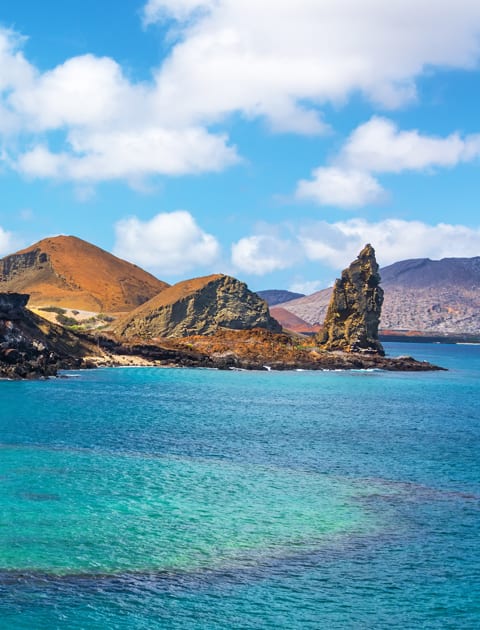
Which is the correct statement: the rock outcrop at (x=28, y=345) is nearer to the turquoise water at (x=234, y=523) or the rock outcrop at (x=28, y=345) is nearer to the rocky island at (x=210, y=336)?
the rocky island at (x=210, y=336)

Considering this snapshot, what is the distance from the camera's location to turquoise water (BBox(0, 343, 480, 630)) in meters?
22.4

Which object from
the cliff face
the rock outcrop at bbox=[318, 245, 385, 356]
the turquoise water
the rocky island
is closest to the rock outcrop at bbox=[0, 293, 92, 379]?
the rocky island

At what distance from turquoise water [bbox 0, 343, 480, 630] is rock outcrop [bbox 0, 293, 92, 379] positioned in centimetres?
4018

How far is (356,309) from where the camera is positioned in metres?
159

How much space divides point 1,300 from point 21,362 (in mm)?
13659

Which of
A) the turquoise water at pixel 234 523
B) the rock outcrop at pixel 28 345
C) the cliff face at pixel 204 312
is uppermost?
the cliff face at pixel 204 312

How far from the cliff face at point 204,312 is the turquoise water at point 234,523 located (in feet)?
372

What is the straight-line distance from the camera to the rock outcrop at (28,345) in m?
104

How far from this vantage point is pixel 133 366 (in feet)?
452

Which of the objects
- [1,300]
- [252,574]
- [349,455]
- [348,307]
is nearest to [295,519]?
[252,574]

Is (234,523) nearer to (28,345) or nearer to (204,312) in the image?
(28,345)

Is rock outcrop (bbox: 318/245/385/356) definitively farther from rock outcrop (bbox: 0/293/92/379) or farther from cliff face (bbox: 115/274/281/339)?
rock outcrop (bbox: 0/293/92/379)

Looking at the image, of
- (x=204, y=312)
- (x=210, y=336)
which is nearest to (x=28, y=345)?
(x=210, y=336)

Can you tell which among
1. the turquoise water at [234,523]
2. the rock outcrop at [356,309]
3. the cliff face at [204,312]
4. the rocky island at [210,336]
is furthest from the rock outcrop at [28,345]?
the rock outcrop at [356,309]
